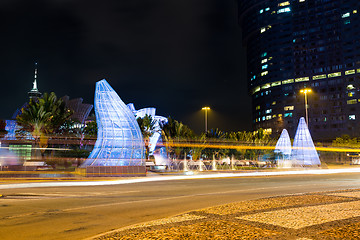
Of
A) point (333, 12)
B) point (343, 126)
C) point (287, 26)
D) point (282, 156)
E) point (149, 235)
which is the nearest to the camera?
point (149, 235)

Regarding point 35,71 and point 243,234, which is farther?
point 35,71

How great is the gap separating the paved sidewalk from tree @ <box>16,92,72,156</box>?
34.3 meters

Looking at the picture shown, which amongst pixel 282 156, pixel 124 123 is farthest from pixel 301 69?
pixel 124 123

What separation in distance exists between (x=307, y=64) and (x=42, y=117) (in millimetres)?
104864

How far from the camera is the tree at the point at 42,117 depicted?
39.2 m

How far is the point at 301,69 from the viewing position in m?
124

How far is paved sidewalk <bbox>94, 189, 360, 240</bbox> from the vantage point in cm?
610

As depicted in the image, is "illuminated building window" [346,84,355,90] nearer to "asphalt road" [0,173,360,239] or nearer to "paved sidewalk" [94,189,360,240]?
"asphalt road" [0,173,360,239]

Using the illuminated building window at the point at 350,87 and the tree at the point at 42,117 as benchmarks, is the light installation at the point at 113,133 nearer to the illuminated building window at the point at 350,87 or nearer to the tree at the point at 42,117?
the tree at the point at 42,117

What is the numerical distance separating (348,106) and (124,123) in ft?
331

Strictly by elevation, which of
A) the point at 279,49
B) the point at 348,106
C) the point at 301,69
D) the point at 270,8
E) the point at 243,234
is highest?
the point at 270,8

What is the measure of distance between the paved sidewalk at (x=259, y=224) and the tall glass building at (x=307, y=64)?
110381mm

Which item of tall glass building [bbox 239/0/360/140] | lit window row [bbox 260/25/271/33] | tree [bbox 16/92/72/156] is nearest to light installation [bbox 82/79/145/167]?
tree [bbox 16/92/72/156]

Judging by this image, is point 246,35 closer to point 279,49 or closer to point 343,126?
point 279,49
